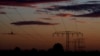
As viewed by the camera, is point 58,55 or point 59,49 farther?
point 59,49

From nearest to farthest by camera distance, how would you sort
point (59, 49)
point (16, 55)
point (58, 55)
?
point (58, 55)
point (16, 55)
point (59, 49)

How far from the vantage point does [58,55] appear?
69062 millimetres

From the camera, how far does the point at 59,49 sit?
79.7 meters

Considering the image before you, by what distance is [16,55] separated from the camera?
73.6m

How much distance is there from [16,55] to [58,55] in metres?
8.63

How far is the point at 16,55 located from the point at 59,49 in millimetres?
9918

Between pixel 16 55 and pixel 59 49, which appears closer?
pixel 16 55

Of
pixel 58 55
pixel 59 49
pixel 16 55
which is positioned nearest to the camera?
pixel 58 55

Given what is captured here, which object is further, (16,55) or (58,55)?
(16,55)
